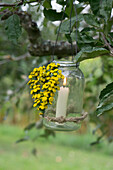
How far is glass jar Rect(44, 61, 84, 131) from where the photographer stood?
918 millimetres

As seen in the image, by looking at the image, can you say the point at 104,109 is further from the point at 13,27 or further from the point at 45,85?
the point at 13,27

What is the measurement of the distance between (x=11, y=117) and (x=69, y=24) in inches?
265

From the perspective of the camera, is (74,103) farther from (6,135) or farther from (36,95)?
(6,135)

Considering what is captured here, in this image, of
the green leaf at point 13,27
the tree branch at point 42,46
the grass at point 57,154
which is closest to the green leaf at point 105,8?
the green leaf at point 13,27

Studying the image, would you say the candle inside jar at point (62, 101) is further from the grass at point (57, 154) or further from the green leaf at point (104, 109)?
the grass at point (57, 154)

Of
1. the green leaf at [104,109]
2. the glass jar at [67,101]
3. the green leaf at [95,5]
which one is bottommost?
the glass jar at [67,101]

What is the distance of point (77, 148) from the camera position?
5824mm

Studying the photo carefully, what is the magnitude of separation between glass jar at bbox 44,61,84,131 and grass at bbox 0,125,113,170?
277cm

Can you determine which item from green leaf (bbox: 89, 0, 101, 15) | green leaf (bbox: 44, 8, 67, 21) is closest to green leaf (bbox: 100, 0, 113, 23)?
green leaf (bbox: 89, 0, 101, 15)

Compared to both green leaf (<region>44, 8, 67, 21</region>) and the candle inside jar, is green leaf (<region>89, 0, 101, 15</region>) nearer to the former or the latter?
green leaf (<region>44, 8, 67, 21</region>)

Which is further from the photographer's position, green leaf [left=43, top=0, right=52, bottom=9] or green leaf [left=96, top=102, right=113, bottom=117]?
green leaf [left=43, top=0, right=52, bottom=9]

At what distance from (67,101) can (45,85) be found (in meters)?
0.12

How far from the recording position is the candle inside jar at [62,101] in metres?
0.94

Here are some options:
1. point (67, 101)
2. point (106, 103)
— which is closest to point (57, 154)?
point (67, 101)
